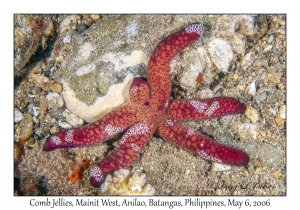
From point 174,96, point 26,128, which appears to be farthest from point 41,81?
point 174,96

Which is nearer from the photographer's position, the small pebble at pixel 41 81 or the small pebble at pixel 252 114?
the small pebble at pixel 252 114

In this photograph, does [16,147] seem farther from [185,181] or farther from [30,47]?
[185,181]

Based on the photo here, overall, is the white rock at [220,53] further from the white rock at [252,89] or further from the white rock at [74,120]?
the white rock at [74,120]

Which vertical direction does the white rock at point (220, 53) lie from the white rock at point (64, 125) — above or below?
above

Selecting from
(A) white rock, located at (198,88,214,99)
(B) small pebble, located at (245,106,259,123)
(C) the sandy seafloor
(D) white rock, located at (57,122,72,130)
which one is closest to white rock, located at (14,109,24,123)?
(C) the sandy seafloor

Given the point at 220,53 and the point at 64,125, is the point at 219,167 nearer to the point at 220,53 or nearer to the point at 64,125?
the point at 220,53

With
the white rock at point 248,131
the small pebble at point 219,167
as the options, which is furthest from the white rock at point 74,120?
the white rock at point 248,131

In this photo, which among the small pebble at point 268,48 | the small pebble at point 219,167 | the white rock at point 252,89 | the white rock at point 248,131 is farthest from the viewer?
the small pebble at point 268,48
